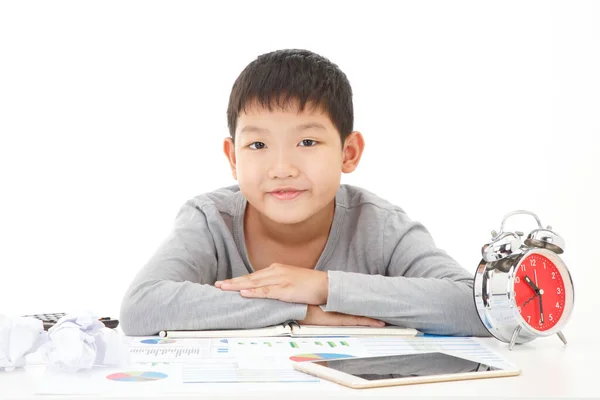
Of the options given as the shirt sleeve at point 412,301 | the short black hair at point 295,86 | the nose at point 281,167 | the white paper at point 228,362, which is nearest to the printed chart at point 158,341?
the white paper at point 228,362

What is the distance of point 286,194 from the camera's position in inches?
68.7

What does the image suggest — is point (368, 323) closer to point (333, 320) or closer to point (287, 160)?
point (333, 320)

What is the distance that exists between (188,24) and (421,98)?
2.90 ft

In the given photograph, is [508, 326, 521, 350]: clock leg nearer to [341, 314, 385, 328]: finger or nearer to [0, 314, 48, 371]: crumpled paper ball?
[341, 314, 385, 328]: finger

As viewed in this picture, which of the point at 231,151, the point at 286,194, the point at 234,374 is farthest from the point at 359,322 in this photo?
the point at 231,151

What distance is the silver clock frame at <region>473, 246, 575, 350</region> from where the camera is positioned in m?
1.32

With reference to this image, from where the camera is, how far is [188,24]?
2994mm

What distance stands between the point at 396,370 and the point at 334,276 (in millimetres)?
445

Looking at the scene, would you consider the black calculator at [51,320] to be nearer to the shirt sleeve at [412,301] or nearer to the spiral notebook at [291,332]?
the spiral notebook at [291,332]

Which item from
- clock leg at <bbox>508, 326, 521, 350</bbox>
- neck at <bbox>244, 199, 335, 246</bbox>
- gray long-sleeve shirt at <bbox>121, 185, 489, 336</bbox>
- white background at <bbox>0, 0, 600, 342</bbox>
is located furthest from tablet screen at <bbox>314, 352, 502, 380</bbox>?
white background at <bbox>0, 0, 600, 342</bbox>

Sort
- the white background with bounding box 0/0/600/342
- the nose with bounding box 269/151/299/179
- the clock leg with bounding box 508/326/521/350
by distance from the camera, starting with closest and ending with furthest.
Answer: the clock leg with bounding box 508/326/521/350
the nose with bounding box 269/151/299/179
the white background with bounding box 0/0/600/342

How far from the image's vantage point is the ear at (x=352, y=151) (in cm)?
192

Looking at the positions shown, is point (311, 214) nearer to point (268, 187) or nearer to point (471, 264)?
point (268, 187)

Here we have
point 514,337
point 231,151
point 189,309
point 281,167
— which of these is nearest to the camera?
point 514,337
